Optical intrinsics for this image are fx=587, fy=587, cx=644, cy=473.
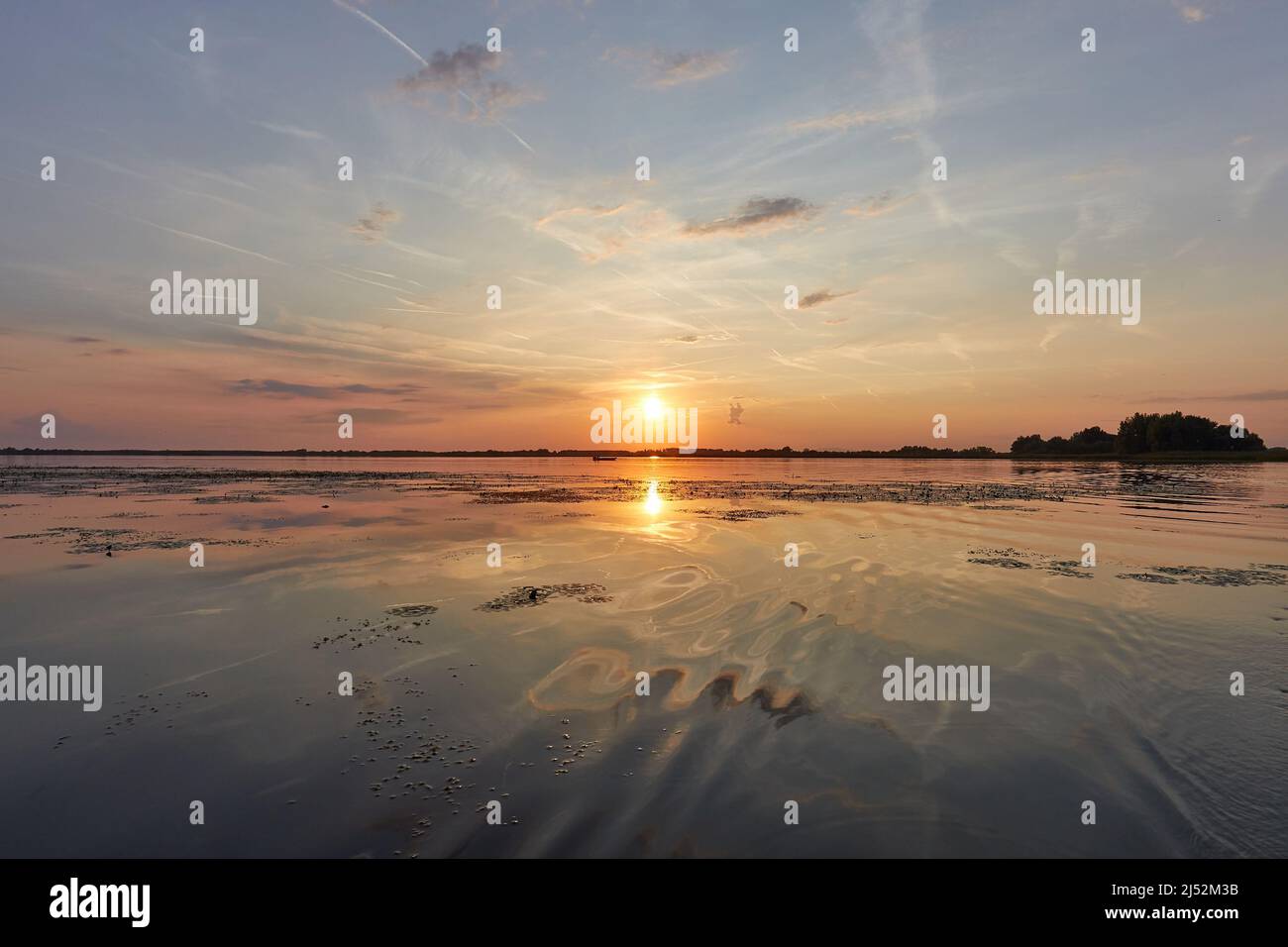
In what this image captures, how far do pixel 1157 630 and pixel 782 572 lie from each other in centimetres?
972

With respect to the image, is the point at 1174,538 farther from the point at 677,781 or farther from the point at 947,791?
the point at 677,781

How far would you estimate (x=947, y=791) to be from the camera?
723 centimetres

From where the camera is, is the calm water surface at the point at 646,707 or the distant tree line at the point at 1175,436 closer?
the calm water surface at the point at 646,707

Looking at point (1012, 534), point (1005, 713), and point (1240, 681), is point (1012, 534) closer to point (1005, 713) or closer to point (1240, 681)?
point (1240, 681)

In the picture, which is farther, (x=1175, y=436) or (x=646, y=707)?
(x=1175, y=436)

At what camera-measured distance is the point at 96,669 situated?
11539 mm

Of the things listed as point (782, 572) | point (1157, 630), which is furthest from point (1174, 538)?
point (782, 572)

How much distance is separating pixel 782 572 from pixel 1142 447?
18332 cm

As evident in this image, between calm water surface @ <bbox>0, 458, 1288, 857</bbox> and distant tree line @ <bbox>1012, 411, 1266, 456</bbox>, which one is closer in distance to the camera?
calm water surface @ <bbox>0, 458, 1288, 857</bbox>
